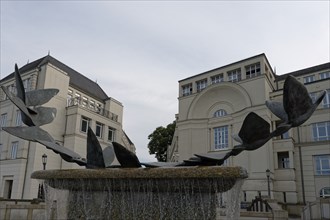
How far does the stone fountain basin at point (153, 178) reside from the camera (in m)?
3.61

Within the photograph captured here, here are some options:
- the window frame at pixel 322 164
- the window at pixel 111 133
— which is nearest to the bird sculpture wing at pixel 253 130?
the window frame at pixel 322 164

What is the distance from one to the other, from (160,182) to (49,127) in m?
29.0

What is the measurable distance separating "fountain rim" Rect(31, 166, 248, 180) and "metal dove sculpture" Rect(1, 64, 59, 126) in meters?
1.50

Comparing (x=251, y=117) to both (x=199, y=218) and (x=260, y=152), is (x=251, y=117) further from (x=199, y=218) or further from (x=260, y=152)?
(x=260, y=152)

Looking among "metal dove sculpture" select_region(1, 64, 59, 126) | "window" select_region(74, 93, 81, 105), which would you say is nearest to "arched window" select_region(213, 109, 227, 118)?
"window" select_region(74, 93, 81, 105)

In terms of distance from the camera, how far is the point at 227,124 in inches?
1309

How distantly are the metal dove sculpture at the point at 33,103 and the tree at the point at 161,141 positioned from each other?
152 ft

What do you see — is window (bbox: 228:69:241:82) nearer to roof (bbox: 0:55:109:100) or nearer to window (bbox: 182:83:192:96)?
window (bbox: 182:83:192:96)

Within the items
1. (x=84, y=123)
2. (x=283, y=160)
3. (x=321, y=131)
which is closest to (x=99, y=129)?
(x=84, y=123)

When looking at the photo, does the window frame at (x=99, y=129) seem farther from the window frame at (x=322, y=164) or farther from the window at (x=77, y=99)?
the window frame at (x=322, y=164)

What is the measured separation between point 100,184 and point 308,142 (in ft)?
96.9

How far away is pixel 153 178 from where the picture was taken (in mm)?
3891

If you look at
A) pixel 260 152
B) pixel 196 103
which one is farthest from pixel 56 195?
pixel 196 103

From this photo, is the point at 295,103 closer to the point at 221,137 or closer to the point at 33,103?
the point at 33,103
